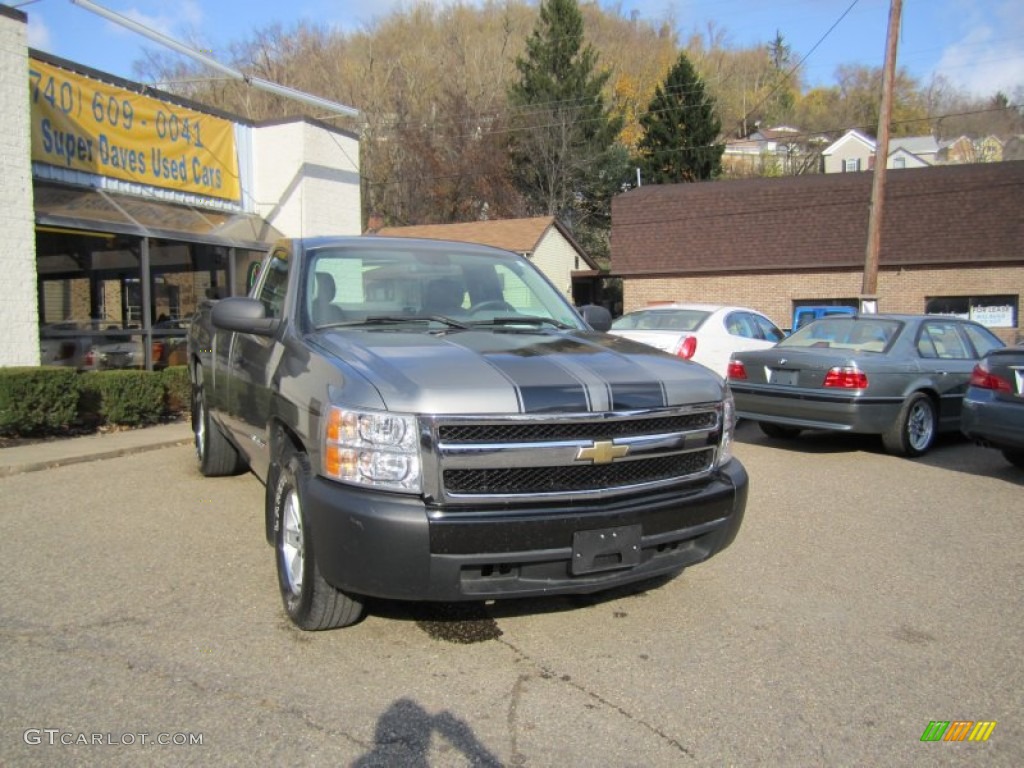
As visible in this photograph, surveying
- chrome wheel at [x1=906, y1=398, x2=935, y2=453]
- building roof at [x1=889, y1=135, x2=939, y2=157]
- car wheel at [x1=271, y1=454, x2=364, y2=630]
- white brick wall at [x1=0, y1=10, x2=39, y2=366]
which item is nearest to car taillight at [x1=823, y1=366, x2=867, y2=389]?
chrome wheel at [x1=906, y1=398, x2=935, y2=453]

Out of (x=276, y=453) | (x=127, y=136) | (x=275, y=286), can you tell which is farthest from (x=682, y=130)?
(x=276, y=453)

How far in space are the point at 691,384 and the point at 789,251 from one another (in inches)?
1020

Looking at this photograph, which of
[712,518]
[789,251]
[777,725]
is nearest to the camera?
[777,725]

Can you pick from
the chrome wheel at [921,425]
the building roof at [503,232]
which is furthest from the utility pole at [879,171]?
the building roof at [503,232]

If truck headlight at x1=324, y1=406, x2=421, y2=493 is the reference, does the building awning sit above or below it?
above

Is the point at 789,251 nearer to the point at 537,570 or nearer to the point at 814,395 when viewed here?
the point at 814,395

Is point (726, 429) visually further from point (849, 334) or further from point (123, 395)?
point (123, 395)

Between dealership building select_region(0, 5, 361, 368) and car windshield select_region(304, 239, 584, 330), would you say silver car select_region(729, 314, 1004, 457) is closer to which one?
car windshield select_region(304, 239, 584, 330)

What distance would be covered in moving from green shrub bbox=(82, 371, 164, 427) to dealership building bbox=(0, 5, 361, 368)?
3.62ft

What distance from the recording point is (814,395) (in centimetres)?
843

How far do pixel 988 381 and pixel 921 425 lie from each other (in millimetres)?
1479

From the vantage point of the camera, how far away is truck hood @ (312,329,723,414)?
3146mm

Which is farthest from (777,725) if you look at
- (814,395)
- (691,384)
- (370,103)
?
(370,103)

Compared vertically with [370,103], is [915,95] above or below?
above
